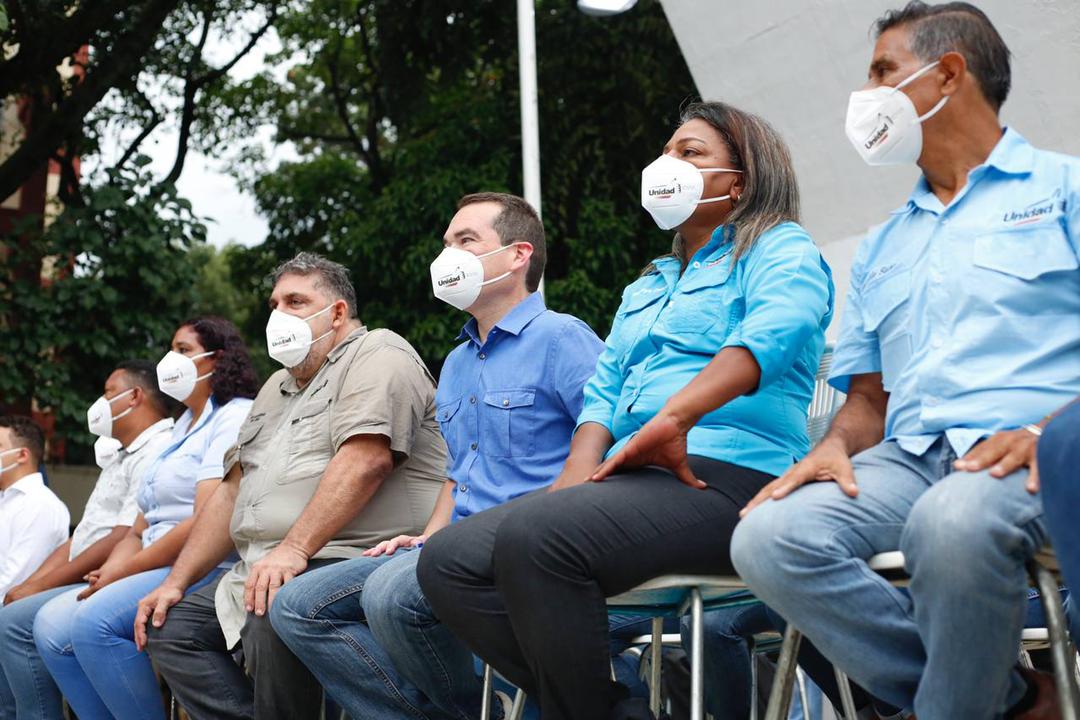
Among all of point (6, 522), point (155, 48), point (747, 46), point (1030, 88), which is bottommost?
point (6, 522)

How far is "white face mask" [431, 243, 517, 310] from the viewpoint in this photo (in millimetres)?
3672

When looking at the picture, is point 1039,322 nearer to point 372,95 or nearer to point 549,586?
point 549,586

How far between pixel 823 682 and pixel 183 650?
2.15 m

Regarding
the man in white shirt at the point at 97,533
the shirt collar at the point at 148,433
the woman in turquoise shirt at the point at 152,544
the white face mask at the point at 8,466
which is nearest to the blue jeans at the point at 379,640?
the woman in turquoise shirt at the point at 152,544

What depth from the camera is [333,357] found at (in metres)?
4.23

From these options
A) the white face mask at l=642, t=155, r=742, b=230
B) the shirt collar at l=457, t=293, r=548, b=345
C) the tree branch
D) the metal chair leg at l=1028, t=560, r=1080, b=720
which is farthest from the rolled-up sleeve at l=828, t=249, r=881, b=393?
the tree branch

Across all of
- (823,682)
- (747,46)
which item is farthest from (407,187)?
(823,682)

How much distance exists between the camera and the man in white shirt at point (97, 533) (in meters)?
5.03

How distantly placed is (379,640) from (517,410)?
706 mm

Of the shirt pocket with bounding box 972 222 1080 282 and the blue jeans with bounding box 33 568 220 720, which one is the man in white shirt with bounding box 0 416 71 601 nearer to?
the blue jeans with bounding box 33 568 220 720

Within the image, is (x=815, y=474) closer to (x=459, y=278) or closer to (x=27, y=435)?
(x=459, y=278)

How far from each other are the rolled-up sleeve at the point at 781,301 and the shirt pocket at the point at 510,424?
2.81 feet

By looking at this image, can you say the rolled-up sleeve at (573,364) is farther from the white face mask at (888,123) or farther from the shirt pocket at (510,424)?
the white face mask at (888,123)

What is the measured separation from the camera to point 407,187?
487 inches
